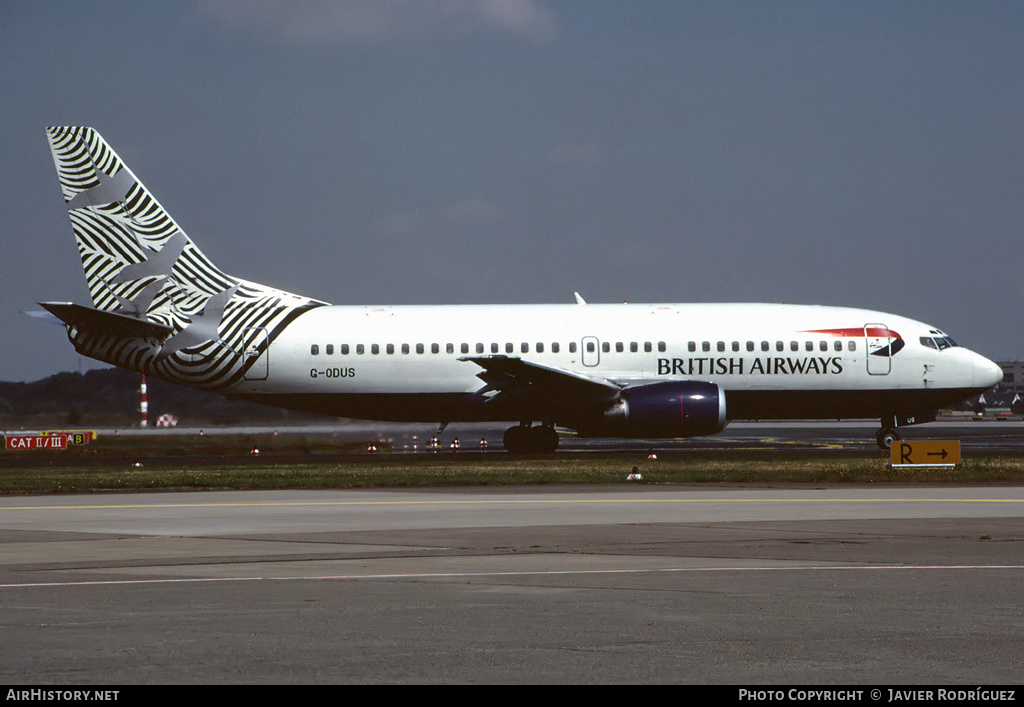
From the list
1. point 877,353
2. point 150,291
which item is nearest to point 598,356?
point 877,353

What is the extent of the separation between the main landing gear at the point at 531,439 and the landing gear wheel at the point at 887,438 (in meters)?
9.17

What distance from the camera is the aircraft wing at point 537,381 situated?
34.6 m

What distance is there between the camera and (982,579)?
1147 cm

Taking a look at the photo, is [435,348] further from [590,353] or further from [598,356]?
[598,356]

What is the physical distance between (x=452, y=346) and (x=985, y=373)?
50.7ft

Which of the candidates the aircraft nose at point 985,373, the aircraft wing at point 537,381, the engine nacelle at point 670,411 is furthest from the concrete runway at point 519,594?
the aircraft nose at point 985,373

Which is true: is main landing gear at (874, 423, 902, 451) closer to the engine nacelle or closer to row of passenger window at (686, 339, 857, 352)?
row of passenger window at (686, 339, 857, 352)

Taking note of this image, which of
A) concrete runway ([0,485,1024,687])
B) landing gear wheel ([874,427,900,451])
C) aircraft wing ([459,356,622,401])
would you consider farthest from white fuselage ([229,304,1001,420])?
concrete runway ([0,485,1024,687])

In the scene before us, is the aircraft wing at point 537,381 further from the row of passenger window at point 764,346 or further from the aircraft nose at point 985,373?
the aircraft nose at point 985,373

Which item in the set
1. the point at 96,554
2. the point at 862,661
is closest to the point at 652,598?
the point at 862,661

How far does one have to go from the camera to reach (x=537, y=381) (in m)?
35.4

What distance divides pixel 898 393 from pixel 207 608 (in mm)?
30338

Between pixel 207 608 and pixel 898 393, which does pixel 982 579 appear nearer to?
pixel 207 608

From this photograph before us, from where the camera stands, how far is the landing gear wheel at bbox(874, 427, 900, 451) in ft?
121
